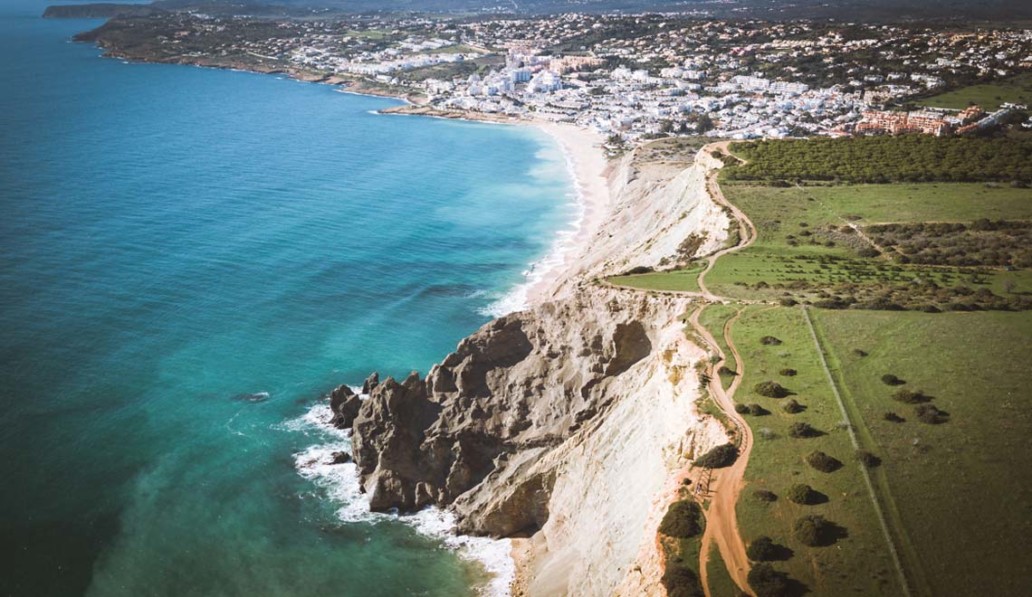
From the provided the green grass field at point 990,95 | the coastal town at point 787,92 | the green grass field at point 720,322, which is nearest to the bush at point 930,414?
the green grass field at point 720,322

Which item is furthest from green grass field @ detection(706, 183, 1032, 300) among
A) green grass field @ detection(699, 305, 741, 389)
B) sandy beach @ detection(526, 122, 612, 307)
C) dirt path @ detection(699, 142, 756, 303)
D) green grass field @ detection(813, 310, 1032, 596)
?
sandy beach @ detection(526, 122, 612, 307)

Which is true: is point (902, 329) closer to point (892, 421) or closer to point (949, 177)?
point (892, 421)

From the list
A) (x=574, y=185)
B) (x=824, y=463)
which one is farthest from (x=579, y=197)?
(x=824, y=463)

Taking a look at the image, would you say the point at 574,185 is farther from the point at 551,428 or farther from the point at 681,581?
the point at 681,581

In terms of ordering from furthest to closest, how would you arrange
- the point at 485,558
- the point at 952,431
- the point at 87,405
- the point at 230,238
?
the point at 230,238
the point at 87,405
the point at 485,558
the point at 952,431

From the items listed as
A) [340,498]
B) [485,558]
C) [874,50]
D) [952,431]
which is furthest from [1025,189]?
[874,50]
